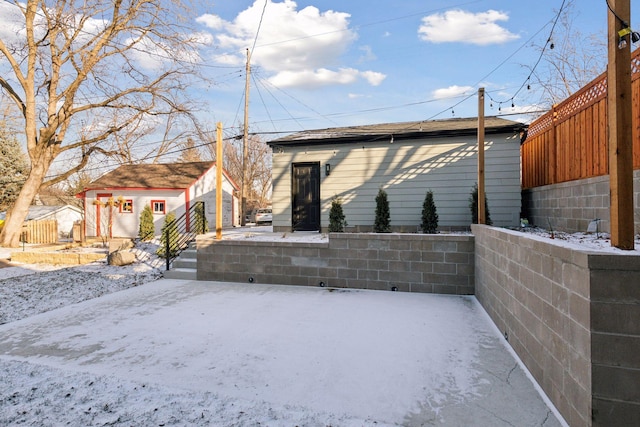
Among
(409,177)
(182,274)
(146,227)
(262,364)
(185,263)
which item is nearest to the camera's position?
(262,364)

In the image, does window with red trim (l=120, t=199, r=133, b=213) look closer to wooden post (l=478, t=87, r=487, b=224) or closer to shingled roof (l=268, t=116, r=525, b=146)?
shingled roof (l=268, t=116, r=525, b=146)

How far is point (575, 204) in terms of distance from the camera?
5.13 metres

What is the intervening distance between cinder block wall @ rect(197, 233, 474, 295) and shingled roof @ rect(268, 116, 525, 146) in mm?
4025

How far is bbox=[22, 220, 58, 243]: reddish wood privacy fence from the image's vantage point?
14297 mm

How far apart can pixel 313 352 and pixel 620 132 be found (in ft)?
9.74

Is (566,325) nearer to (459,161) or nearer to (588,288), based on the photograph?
(588,288)

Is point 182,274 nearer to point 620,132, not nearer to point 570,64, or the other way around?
point 620,132

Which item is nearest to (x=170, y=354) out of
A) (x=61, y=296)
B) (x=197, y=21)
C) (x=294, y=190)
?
(x=61, y=296)

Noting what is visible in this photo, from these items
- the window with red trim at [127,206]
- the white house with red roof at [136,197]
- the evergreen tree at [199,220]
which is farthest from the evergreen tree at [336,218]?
the window with red trim at [127,206]

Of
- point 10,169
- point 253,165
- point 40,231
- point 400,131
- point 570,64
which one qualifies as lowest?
point 40,231

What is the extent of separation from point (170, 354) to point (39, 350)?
4.63 feet

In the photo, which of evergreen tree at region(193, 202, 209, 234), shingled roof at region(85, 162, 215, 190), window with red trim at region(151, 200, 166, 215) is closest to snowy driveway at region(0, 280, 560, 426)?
evergreen tree at region(193, 202, 209, 234)

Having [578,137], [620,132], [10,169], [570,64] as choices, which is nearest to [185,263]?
[620,132]

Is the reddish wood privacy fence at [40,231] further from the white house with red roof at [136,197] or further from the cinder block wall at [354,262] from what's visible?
the cinder block wall at [354,262]
